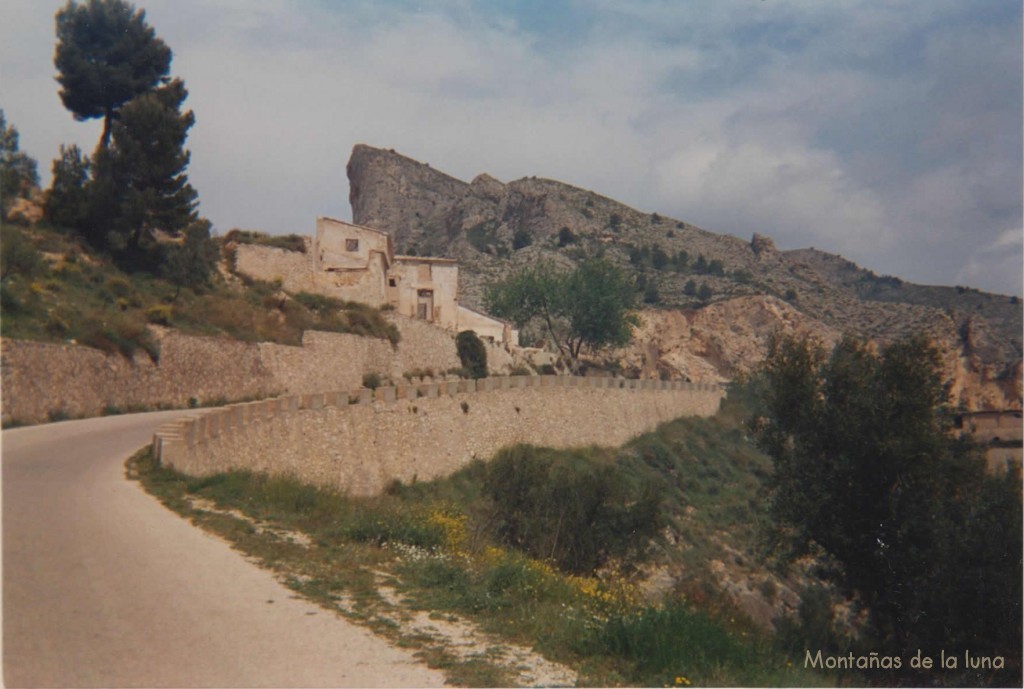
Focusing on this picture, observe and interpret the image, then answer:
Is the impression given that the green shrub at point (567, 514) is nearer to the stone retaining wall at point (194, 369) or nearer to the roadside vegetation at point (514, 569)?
the roadside vegetation at point (514, 569)

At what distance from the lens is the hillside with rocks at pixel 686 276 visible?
244 ft

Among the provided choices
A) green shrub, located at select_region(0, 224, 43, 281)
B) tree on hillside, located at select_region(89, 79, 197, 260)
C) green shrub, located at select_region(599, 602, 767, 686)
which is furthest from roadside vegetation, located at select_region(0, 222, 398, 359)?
green shrub, located at select_region(599, 602, 767, 686)

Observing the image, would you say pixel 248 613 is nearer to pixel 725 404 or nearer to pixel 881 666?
pixel 881 666

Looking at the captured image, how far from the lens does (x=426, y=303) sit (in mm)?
54844

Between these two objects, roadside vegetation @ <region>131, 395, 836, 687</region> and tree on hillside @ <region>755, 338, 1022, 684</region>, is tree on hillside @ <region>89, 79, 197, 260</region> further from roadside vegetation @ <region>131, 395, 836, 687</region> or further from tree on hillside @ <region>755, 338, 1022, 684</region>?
tree on hillside @ <region>755, 338, 1022, 684</region>

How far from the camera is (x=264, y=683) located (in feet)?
20.0

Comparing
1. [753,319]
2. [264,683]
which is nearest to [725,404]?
[753,319]

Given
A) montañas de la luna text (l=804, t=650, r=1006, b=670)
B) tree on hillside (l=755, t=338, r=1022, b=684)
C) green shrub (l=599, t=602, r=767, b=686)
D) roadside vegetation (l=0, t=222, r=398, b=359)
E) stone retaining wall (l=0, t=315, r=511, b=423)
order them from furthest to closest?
roadside vegetation (l=0, t=222, r=398, b=359) → stone retaining wall (l=0, t=315, r=511, b=423) → tree on hillside (l=755, t=338, r=1022, b=684) → montañas de la luna text (l=804, t=650, r=1006, b=670) → green shrub (l=599, t=602, r=767, b=686)

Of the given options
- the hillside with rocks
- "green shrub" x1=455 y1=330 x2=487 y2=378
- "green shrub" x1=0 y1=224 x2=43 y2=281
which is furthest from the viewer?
the hillside with rocks

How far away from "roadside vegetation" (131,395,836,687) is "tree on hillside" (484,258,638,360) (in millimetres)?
39278

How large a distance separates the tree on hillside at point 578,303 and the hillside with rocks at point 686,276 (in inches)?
354

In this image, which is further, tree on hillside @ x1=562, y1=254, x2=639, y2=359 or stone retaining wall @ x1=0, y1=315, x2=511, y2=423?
tree on hillside @ x1=562, y1=254, x2=639, y2=359

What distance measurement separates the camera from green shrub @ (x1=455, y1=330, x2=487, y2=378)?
4847cm

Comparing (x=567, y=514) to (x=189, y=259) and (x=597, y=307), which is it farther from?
(x=597, y=307)
